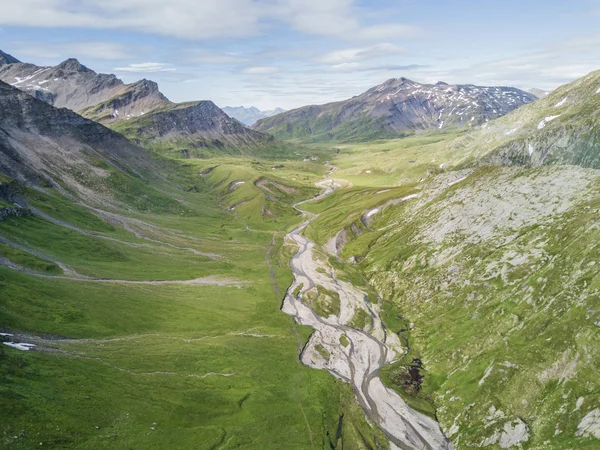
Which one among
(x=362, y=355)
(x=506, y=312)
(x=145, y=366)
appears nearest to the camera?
(x=145, y=366)

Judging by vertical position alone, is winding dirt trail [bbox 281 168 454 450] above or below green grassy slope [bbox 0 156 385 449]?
below

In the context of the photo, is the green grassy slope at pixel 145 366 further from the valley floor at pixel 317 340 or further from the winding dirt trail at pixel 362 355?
the winding dirt trail at pixel 362 355

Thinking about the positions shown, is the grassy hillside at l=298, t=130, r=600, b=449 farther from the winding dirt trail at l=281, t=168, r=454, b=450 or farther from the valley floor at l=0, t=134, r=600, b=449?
the winding dirt trail at l=281, t=168, r=454, b=450

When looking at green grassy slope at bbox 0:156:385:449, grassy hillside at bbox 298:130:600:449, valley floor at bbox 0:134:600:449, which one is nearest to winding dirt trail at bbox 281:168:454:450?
valley floor at bbox 0:134:600:449

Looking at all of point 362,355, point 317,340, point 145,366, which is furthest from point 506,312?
point 145,366

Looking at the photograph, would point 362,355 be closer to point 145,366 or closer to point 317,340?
point 317,340

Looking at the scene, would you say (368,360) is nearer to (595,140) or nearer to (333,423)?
(333,423)

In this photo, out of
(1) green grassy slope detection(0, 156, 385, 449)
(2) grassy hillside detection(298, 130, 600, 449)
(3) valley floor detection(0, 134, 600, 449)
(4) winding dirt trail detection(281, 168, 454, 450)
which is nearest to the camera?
(1) green grassy slope detection(0, 156, 385, 449)

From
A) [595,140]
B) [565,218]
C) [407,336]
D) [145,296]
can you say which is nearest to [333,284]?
[407,336]

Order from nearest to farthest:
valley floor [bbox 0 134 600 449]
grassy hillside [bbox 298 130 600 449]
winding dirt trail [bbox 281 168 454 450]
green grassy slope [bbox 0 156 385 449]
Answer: green grassy slope [bbox 0 156 385 449] → valley floor [bbox 0 134 600 449] → grassy hillside [bbox 298 130 600 449] → winding dirt trail [bbox 281 168 454 450]
